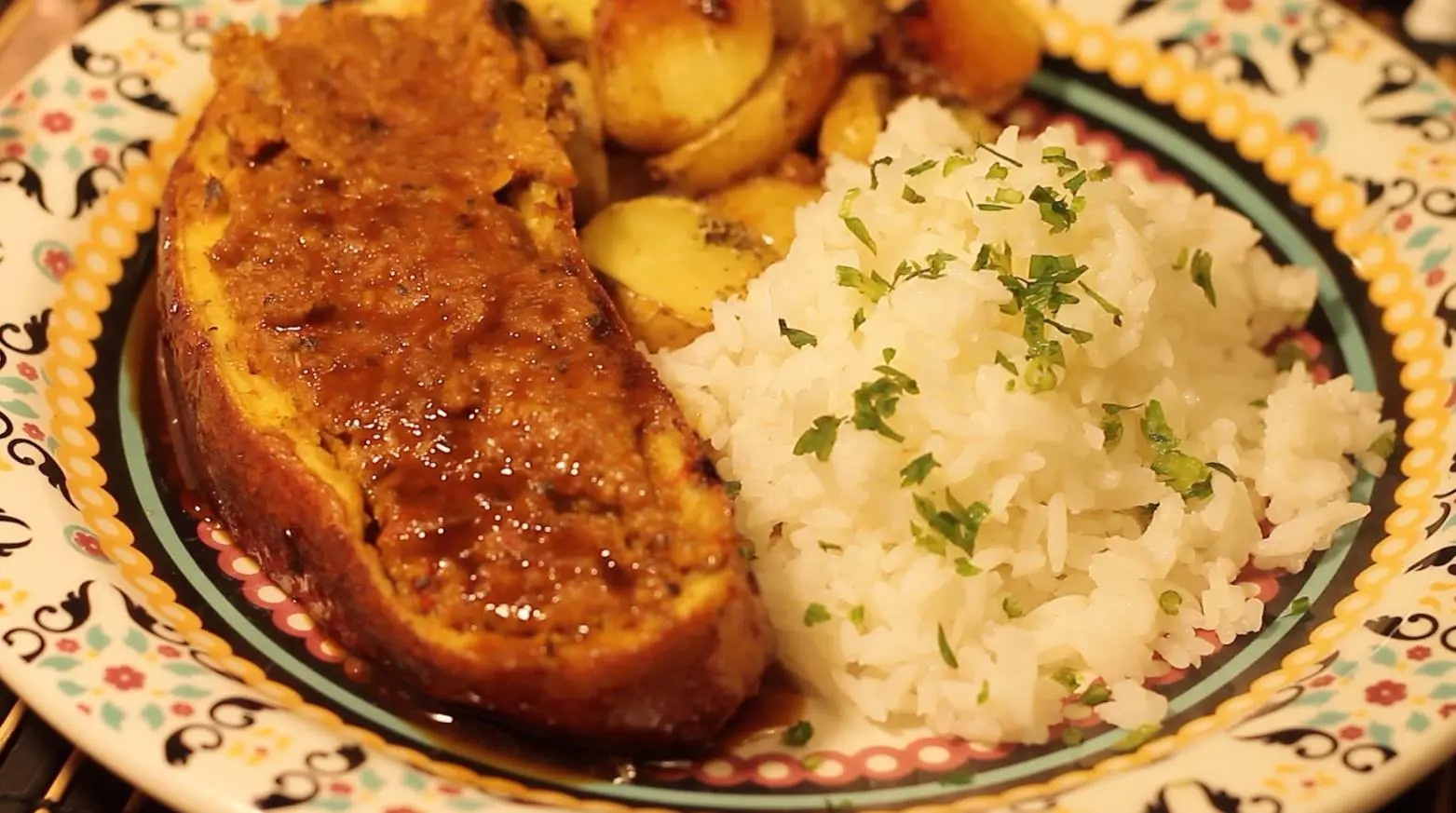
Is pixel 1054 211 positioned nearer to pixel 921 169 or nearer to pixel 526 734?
pixel 921 169

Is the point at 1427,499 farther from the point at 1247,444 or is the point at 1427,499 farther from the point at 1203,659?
the point at 1203,659

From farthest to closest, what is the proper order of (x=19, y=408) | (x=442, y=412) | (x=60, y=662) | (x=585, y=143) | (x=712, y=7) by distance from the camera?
(x=585, y=143), (x=712, y=7), (x=19, y=408), (x=442, y=412), (x=60, y=662)

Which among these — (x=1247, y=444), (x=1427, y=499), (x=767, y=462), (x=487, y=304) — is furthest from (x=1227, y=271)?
(x=487, y=304)

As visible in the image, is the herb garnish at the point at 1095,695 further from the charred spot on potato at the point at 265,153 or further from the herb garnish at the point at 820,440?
the charred spot on potato at the point at 265,153

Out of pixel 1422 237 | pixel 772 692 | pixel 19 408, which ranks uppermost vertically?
pixel 1422 237

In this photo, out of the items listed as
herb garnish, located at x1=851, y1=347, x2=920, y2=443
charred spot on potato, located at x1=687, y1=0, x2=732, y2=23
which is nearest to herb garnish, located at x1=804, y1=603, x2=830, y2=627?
herb garnish, located at x1=851, y1=347, x2=920, y2=443

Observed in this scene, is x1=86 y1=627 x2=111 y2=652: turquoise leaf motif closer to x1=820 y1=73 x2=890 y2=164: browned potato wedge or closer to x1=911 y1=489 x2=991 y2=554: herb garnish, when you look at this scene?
x1=911 y1=489 x2=991 y2=554: herb garnish

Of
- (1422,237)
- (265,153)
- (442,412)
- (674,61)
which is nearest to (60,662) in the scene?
(442,412)
